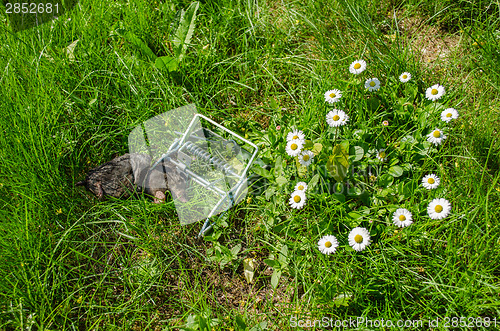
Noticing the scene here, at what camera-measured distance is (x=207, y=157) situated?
2.09 m

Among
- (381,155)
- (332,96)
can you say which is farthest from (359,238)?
(332,96)

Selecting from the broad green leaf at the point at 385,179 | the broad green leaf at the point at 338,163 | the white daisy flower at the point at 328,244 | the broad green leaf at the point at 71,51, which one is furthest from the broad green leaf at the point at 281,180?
the broad green leaf at the point at 71,51

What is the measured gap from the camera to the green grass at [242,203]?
1683 mm

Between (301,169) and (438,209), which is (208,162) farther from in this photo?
(438,209)

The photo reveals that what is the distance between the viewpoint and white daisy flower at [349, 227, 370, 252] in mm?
1654

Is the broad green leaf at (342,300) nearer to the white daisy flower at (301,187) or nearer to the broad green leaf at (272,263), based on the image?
the broad green leaf at (272,263)

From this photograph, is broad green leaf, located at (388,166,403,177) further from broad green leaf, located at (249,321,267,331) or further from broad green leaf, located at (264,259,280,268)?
broad green leaf, located at (249,321,267,331)

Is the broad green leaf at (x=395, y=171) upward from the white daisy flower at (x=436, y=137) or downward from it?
downward

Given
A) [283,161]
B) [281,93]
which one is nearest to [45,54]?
[281,93]

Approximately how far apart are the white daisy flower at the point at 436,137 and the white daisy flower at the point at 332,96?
507 mm

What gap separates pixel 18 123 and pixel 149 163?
75cm

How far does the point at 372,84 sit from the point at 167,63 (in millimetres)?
1289

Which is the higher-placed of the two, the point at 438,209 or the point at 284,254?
the point at 438,209

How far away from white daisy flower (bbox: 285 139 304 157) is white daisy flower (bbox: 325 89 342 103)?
317 mm
